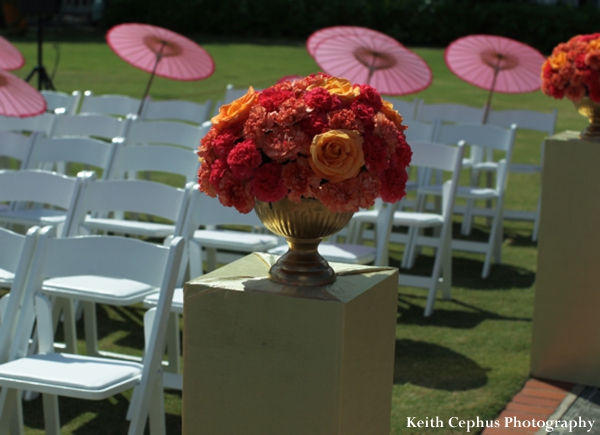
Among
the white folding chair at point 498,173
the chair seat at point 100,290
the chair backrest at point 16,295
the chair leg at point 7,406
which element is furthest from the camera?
the white folding chair at point 498,173


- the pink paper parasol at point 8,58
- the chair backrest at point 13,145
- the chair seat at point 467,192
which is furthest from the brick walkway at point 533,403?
the pink paper parasol at point 8,58

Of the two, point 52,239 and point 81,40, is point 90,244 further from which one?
point 81,40

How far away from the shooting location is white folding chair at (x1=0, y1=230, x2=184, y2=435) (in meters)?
3.21

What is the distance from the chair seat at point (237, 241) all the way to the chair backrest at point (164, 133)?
1229 millimetres

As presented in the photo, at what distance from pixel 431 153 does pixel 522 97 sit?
529 inches

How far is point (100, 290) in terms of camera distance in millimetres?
3943

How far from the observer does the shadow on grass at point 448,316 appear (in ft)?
18.2

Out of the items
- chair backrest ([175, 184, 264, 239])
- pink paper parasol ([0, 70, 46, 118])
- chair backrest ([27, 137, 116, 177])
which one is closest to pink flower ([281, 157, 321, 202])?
chair backrest ([175, 184, 264, 239])

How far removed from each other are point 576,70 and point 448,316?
1.84 m

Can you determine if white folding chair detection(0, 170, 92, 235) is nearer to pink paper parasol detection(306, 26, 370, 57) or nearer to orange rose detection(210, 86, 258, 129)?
orange rose detection(210, 86, 258, 129)

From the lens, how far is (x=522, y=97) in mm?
18703

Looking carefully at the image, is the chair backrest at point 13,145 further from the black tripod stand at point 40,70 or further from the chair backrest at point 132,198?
the black tripod stand at point 40,70

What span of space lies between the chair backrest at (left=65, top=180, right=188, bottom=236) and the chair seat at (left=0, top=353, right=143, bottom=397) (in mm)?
1250

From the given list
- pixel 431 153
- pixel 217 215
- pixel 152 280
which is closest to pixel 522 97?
pixel 431 153
